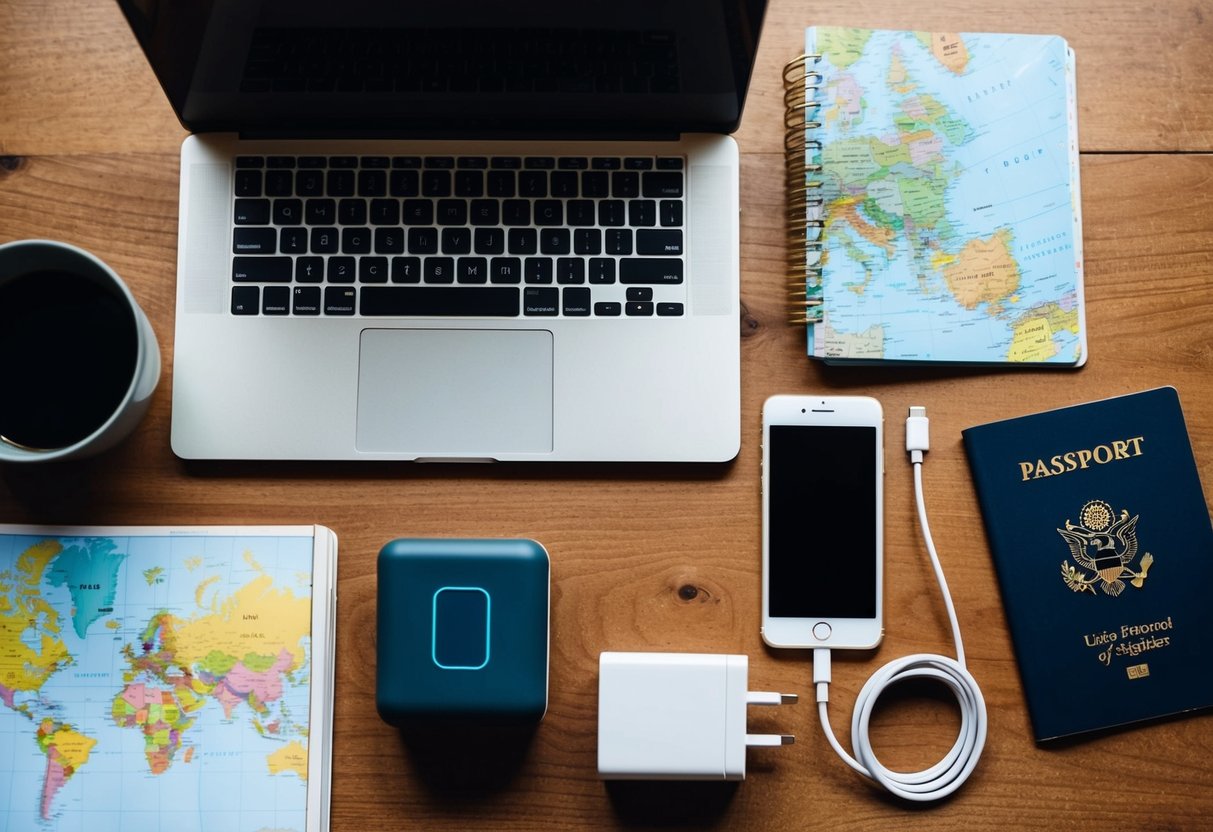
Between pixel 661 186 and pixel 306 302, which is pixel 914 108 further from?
pixel 306 302

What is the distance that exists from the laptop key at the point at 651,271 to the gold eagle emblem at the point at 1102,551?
0.36m

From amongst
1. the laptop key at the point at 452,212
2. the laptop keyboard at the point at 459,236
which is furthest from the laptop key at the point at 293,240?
the laptop key at the point at 452,212

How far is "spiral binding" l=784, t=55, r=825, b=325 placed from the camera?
0.75m

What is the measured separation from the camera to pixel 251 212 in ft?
2.41

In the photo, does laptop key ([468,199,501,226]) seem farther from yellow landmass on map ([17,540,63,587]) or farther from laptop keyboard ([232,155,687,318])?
yellow landmass on map ([17,540,63,587])

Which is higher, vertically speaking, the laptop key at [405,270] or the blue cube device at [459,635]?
the laptop key at [405,270]

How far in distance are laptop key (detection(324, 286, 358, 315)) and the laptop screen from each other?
0.13 meters

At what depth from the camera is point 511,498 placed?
2.43 feet

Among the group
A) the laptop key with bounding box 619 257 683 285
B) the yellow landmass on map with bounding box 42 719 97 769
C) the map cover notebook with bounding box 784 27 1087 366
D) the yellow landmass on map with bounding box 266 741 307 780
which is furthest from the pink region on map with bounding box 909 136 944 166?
the yellow landmass on map with bounding box 42 719 97 769

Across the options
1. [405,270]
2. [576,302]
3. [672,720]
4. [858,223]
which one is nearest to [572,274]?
[576,302]

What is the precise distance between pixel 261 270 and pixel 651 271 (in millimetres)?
298

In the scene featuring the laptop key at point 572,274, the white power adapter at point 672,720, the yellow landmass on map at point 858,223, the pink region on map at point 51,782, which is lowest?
the pink region on map at point 51,782

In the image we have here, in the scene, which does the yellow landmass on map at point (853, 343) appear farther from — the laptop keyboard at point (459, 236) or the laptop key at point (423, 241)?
the laptop key at point (423, 241)

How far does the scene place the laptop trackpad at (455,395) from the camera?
720 mm
